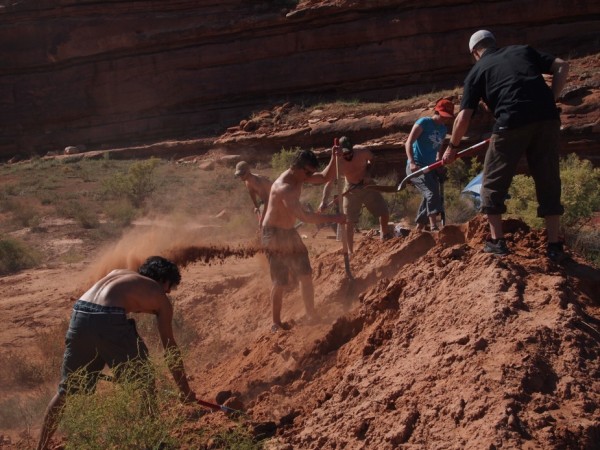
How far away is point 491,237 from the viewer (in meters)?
5.36

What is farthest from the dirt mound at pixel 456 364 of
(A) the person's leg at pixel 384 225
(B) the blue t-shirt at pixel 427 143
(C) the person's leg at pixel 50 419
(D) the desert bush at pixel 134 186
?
(D) the desert bush at pixel 134 186

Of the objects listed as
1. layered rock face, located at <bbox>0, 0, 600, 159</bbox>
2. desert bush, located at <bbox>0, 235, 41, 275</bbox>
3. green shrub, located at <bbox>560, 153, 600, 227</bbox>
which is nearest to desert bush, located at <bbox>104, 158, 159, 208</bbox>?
desert bush, located at <bbox>0, 235, 41, 275</bbox>

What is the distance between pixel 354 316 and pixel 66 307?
5.32 meters

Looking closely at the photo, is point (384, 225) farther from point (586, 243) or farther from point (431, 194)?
point (586, 243)

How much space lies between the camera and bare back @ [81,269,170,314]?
5211 millimetres

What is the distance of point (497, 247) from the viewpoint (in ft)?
17.0

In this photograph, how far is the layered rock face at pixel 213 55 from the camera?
72.2ft

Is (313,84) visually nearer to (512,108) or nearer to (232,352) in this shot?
(232,352)

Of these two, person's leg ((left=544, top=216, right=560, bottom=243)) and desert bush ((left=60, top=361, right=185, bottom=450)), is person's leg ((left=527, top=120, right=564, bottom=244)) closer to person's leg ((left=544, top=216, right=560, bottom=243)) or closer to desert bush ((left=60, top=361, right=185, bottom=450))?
person's leg ((left=544, top=216, right=560, bottom=243))

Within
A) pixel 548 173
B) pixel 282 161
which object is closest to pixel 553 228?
pixel 548 173

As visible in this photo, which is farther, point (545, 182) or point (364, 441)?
point (545, 182)

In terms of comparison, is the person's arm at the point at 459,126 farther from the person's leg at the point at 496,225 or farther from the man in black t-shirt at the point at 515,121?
the person's leg at the point at 496,225

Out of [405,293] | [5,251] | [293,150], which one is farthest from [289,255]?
[293,150]

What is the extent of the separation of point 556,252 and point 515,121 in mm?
922
